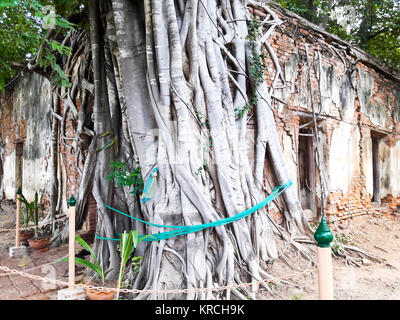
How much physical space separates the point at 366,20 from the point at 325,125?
167 inches

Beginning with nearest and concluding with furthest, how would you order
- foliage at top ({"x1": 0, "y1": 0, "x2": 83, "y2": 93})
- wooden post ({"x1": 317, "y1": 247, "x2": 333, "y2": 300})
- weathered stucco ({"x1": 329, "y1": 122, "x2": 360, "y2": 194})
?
1. wooden post ({"x1": 317, "y1": 247, "x2": 333, "y2": 300})
2. foliage at top ({"x1": 0, "y1": 0, "x2": 83, "y2": 93})
3. weathered stucco ({"x1": 329, "y1": 122, "x2": 360, "y2": 194})

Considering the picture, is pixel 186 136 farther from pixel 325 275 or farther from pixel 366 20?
pixel 366 20

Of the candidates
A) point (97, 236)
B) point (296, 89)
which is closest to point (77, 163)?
point (97, 236)

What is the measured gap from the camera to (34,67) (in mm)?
4992

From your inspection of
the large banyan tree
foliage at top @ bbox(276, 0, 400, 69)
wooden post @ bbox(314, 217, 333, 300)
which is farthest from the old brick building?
wooden post @ bbox(314, 217, 333, 300)

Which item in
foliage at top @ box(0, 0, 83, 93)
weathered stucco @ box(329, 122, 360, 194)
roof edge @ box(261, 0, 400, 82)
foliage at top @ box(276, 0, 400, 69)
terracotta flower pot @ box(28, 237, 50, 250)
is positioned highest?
foliage at top @ box(276, 0, 400, 69)

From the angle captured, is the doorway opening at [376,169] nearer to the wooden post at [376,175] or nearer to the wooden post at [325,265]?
the wooden post at [376,175]

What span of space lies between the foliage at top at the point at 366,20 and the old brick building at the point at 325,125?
46.5 inches

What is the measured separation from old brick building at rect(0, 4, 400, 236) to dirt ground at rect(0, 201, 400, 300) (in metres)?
0.58

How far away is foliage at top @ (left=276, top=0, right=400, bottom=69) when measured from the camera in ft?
23.6

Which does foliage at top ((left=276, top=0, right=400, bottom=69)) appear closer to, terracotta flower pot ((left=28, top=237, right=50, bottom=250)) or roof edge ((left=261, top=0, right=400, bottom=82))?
roof edge ((left=261, top=0, right=400, bottom=82))

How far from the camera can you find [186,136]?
2.81 metres

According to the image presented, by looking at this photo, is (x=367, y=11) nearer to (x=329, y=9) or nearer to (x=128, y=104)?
(x=329, y=9)

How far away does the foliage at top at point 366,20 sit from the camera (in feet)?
23.6
